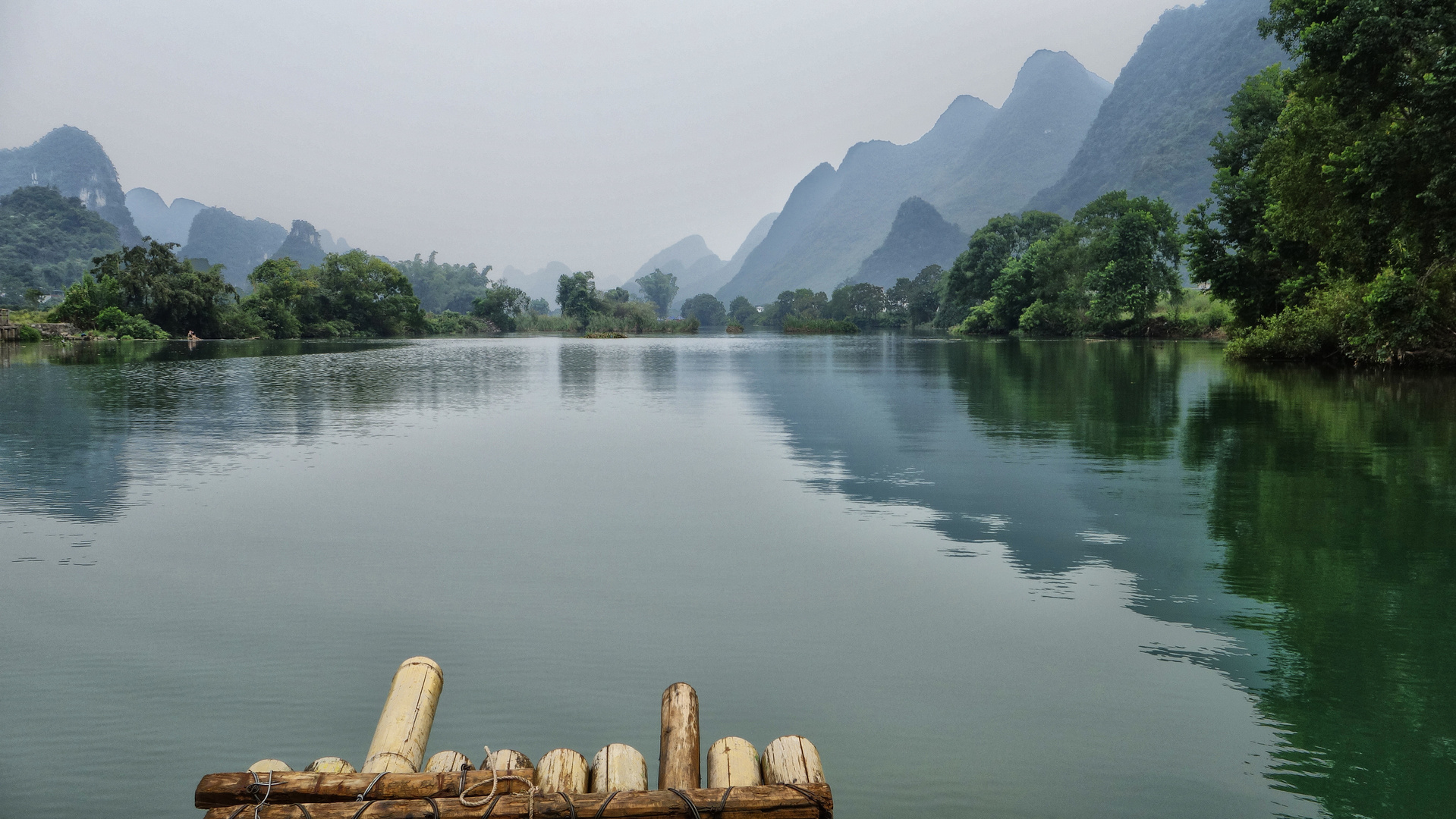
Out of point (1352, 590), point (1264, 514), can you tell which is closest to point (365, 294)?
point (1264, 514)

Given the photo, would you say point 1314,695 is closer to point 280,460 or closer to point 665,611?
point 665,611

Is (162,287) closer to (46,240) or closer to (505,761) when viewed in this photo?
(505,761)

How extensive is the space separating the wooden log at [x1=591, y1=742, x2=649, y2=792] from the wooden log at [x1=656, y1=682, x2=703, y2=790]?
11 centimetres

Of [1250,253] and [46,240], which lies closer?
[1250,253]

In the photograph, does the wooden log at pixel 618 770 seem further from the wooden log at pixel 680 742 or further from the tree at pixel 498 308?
the tree at pixel 498 308

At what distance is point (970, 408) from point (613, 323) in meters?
116

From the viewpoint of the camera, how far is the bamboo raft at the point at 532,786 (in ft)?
11.6

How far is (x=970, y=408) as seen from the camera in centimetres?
2177

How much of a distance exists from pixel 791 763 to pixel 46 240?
188385 mm

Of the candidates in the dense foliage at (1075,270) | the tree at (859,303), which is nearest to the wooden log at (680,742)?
the dense foliage at (1075,270)

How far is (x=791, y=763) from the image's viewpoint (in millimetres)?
3930

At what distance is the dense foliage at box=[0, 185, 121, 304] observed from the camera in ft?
427

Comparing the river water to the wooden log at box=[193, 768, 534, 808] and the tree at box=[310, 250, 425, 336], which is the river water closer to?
the wooden log at box=[193, 768, 534, 808]

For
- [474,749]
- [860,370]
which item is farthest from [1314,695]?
[860,370]
